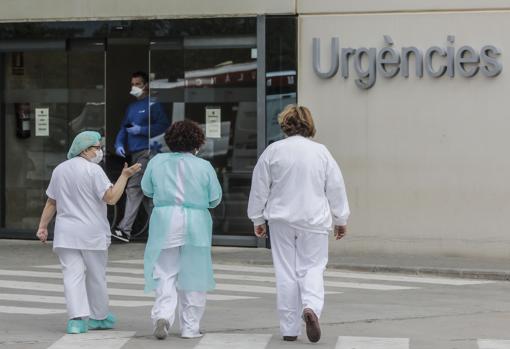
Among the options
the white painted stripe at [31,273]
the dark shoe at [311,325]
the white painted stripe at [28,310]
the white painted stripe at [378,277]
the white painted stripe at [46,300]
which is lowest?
the white painted stripe at [378,277]

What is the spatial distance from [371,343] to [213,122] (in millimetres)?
8964

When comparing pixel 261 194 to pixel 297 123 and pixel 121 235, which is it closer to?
pixel 297 123

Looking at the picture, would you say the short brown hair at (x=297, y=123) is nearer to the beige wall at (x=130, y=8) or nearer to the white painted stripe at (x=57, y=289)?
the white painted stripe at (x=57, y=289)

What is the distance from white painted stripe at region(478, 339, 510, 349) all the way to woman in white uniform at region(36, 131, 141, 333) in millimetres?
3045

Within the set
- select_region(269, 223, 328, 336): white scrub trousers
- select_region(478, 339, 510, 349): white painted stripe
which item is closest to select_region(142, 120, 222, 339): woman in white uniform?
select_region(269, 223, 328, 336): white scrub trousers

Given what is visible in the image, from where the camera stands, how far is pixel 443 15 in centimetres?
1689

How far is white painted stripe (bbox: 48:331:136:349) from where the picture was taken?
31.4 ft

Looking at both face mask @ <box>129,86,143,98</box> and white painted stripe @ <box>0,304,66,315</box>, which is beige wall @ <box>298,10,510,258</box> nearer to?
face mask @ <box>129,86,143,98</box>

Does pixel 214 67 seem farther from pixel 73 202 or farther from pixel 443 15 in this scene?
pixel 73 202

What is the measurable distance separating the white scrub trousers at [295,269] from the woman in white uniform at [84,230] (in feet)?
4.36

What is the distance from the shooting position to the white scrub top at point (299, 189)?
9930mm

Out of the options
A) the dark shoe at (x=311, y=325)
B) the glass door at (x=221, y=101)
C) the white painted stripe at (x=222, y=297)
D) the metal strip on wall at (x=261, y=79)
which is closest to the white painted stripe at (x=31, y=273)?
the white painted stripe at (x=222, y=297)

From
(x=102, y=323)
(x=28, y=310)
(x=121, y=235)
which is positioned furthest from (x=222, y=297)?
(x=121, y=235)

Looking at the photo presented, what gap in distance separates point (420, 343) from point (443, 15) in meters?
7.90
